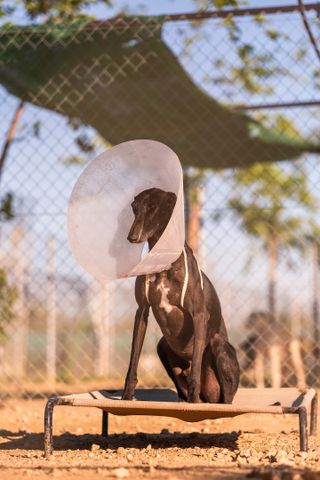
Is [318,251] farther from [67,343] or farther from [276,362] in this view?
[67,343]

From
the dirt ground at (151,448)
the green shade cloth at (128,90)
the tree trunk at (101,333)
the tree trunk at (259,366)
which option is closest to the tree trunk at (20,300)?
the tree trunk at (101,333)

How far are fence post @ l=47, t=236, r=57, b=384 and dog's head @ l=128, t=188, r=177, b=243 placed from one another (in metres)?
3.46

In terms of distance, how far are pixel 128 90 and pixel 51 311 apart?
3210 mm

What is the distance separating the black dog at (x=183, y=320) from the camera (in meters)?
4.11

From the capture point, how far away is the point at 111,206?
4316mm

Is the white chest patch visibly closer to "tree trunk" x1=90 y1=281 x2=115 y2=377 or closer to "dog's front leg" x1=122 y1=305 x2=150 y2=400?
"dog's front leg" x1=122 y1=305 x2=150 y2=400

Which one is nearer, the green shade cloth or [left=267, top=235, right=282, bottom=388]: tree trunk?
the green shade cloth

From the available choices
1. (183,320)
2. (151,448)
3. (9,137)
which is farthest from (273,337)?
(183,320)

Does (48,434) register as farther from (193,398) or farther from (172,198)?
(172,198)

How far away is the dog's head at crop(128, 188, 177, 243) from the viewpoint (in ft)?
13.3

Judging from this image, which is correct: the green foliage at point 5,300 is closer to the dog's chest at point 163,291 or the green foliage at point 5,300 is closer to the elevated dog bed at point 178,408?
the elevated dog bed at point 178,408

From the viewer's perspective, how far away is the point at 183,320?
429 cm

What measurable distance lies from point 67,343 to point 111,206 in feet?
20.1

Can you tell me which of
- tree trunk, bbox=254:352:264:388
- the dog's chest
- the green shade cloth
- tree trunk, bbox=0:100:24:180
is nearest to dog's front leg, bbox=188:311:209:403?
the dog's chest
